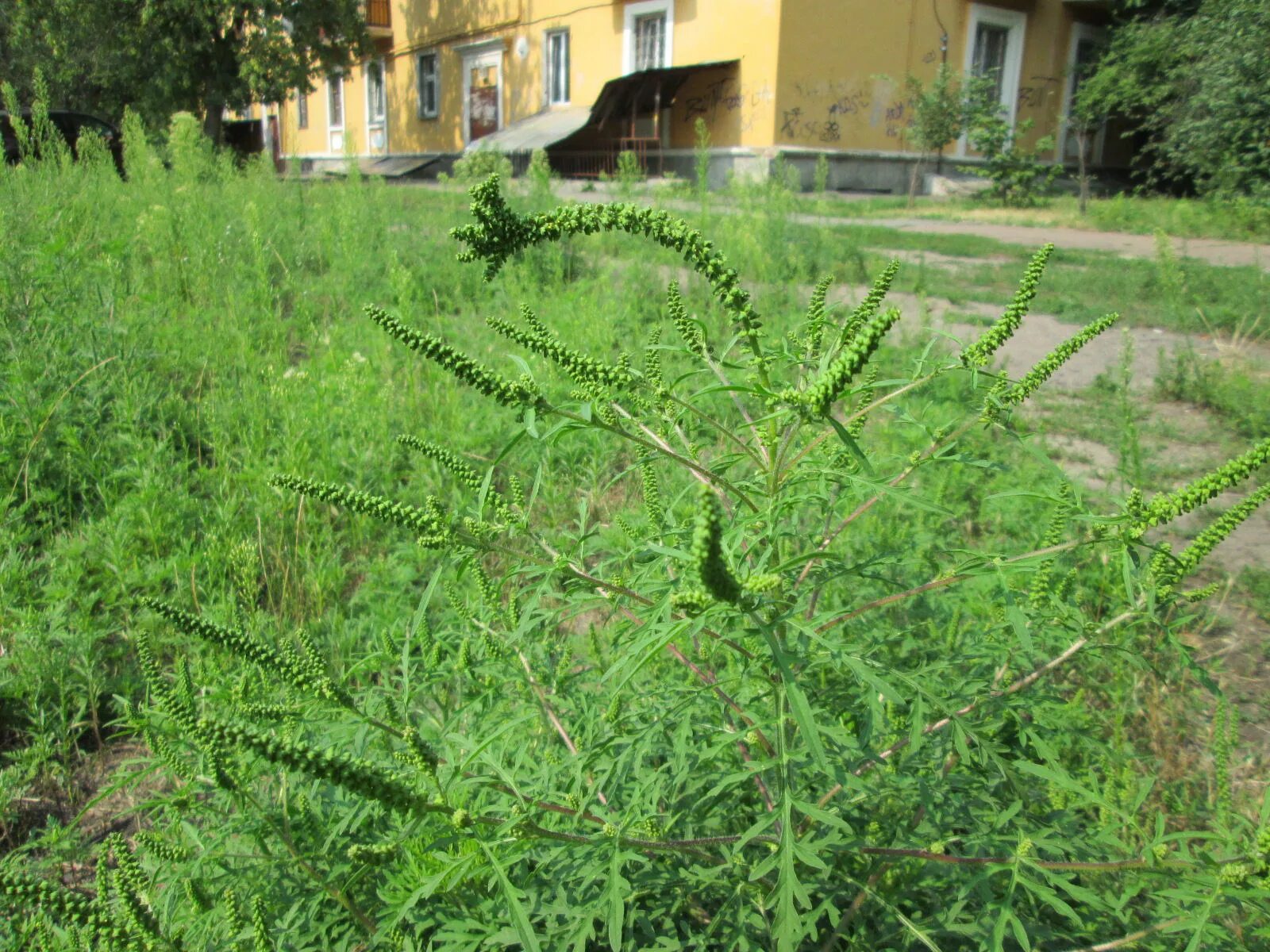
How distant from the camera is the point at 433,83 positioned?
27766 mm

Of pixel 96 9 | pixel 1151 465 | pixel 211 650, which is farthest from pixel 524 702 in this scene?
pixel 96 9

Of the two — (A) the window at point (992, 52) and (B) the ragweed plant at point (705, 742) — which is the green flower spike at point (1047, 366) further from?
(A) the window at point (992, 52)

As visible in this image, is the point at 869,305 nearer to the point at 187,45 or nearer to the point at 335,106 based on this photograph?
the point at 187,45

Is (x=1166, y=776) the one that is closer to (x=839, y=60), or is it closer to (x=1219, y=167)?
(x=1219, y=167)

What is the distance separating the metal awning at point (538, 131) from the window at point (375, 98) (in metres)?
7.88

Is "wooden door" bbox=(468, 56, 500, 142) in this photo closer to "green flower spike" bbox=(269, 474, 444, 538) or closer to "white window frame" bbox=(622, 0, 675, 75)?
"white window frame" bbox=(622, 0, 675, 75)

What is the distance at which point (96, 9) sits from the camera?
20.0m

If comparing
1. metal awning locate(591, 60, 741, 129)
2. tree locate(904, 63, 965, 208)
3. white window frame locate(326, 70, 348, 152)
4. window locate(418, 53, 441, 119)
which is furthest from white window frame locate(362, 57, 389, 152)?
tree locate(904, 63, 965, 208)

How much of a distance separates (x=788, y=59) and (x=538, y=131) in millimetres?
6870

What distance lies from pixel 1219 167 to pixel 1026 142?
372 inches

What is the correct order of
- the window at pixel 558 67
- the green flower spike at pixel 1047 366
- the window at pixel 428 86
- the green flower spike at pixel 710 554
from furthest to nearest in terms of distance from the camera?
the window at pixel 428 86, the window at pixel 558 67, the green flower spike at pixel 1047 366, the green flower spike at pixel 710 554

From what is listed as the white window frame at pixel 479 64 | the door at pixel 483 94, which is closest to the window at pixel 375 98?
the white window frame at pixel 479 64

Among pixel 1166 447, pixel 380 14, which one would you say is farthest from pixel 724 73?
pixel 1166 447

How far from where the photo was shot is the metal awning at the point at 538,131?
21000 mm
